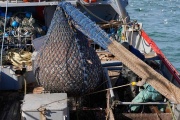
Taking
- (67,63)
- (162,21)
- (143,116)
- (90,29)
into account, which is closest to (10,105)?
(67,63)

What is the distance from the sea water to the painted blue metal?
12553 millimetres

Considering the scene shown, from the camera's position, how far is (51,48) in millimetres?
7000

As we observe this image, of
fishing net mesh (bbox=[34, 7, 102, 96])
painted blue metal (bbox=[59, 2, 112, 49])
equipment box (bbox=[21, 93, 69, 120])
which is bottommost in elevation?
equipment box (bbox=[21, 93, 69, 120])

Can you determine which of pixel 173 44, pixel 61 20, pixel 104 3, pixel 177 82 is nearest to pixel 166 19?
pixel 173 44

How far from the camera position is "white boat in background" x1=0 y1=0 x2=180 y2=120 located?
6078mm

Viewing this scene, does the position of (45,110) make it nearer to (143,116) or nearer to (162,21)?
(143,116)

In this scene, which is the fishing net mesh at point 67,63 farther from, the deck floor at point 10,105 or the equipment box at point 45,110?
the deck floor at point 10,105

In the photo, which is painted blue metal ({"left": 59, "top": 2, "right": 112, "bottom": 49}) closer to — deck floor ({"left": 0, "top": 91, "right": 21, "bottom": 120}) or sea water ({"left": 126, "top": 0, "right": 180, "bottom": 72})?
deck floor ({"left": 0, "top": 91, "right": 21, "bottom": 120})

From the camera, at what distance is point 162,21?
29297 millimetres

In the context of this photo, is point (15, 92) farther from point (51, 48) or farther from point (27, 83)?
point (51, 48)

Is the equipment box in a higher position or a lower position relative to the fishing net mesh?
→ lower

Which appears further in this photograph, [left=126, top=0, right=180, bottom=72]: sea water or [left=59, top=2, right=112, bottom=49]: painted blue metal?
[left=126, top=0, right=180, bottom=72]: sea water

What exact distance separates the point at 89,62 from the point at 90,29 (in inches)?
25.9

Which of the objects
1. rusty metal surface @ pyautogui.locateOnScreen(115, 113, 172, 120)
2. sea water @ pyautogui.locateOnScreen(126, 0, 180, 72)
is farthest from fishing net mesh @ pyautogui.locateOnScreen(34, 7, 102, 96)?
sea water @ pyautogui.locateOnScreen(126, 0, 180, 72)
